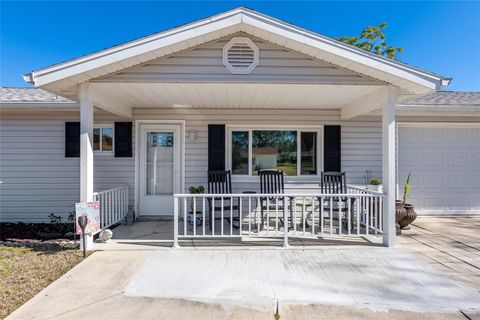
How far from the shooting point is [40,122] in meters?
6.58

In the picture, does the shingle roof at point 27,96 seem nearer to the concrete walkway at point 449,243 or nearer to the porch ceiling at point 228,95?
the porch ceiling at point 228,95

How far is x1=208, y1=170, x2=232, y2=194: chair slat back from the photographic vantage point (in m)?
6.01

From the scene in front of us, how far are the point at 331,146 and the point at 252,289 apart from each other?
4267 mm

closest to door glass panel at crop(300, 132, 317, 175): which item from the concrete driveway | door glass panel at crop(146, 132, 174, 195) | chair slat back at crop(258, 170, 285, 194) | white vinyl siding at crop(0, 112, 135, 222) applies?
chair slat back at crop(258, 170, 285, 194)

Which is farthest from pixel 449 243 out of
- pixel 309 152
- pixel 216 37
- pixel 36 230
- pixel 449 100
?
pixel 36 230

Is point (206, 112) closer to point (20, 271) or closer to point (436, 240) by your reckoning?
point (20, 271)

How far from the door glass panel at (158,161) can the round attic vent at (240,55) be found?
115 inches

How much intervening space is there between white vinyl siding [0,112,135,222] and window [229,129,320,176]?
92.5 inches

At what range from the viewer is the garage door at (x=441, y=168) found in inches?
276

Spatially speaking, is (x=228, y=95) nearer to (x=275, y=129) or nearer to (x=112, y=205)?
(x=275, y=129)

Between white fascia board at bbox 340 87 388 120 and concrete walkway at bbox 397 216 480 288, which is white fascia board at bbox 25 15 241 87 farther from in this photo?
concrete walkway at bbox 397 216 480 288

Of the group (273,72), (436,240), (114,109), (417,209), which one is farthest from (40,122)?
(417,209)

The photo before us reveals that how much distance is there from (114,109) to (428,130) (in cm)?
689

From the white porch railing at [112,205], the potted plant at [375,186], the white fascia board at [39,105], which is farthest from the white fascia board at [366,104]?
the white fascia board at [39,105]
